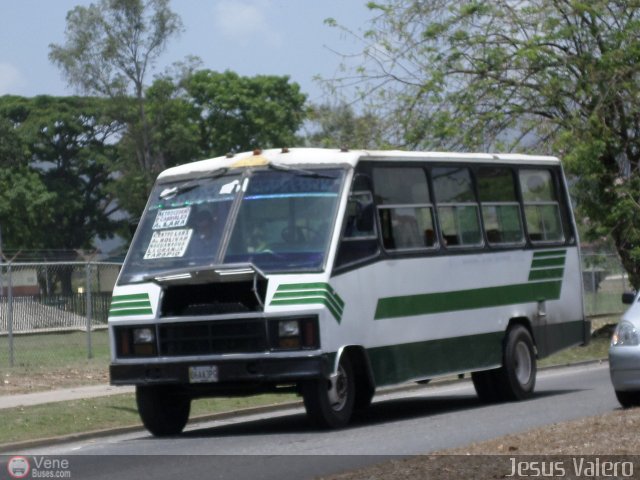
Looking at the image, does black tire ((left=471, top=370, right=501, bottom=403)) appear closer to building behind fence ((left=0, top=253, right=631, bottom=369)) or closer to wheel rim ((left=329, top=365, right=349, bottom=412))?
wheel rim ((left=329, top=365, right=349, bottom=412))

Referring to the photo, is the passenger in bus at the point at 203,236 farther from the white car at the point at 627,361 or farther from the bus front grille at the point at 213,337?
the white car at the point at 627,361

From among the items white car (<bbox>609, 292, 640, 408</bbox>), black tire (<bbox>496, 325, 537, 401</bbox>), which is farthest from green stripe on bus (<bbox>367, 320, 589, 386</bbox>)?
white car (<bbox>609, 292, 640, 408</bbox>)

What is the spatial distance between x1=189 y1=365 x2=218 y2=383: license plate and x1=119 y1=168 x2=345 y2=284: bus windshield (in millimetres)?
1096

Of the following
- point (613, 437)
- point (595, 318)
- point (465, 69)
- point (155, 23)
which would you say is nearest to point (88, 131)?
point (155, 23)

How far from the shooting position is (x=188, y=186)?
49.2 feet

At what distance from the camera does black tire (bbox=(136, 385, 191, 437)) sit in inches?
571

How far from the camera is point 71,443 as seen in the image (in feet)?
47.7

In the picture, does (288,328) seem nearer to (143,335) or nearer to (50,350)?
(143,335)

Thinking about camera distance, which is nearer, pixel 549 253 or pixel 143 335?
pixel 143 335

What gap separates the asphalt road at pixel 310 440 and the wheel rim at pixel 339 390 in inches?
11.1

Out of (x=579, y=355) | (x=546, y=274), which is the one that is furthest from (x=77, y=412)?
(x=579, y=355)

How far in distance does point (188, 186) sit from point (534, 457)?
639cm

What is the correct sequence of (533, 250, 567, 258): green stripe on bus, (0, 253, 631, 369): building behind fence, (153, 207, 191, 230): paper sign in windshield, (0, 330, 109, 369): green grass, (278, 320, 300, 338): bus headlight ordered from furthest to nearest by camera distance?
(0, 253, 631, 369): building behind fence → (0, 330, 109, 369): green grass → (533, 250, 567, 258): green stripe on bus → (153, 207, 191, 230): paper sign in windshield → (278, 320, 300, 338): bus headlight

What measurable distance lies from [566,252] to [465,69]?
11.7 metres
